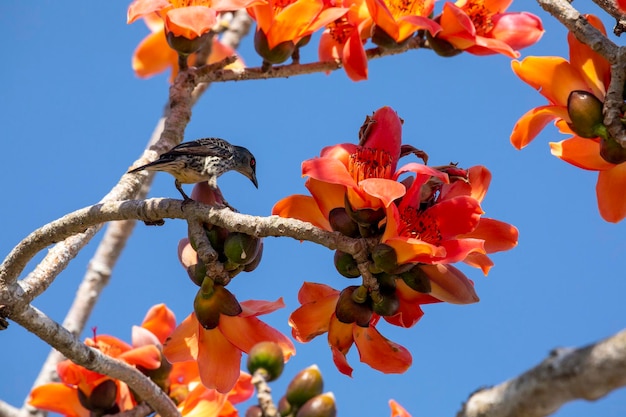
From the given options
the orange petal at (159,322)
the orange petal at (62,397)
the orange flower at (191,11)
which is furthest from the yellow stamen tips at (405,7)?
the orange petal at (62,397)

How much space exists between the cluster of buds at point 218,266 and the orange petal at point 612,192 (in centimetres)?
73

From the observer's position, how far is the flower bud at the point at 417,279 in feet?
5.86

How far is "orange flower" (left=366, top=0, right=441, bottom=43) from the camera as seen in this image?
7.34 feet

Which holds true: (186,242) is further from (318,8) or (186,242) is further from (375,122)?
(318,8)

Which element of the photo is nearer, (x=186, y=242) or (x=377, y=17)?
(x=186, y=242)

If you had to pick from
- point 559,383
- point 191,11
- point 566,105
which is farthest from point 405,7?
point 559,383

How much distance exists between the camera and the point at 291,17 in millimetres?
2301

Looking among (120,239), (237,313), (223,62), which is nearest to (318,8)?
(223,62)

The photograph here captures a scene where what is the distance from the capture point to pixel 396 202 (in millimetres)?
1832

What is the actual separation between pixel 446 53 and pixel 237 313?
3.38 feet

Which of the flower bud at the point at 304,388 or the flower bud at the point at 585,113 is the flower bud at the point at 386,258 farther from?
the flower bud at the point at 585,113

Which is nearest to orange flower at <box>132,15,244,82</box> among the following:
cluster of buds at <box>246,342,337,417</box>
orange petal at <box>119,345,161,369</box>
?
orange petal at <box>119,345,161,369</box>

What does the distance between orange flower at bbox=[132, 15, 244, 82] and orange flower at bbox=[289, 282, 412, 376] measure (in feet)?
6.81

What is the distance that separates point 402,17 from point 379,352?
34.2 inches
